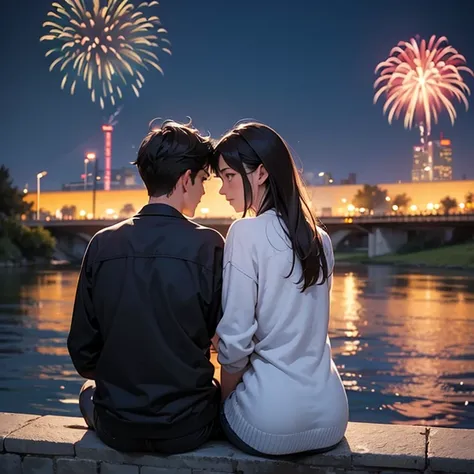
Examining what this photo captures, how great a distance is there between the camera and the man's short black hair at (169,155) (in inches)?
110

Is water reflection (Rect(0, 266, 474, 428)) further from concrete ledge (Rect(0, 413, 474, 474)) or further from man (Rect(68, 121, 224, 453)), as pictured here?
man (Rect(68, 121, 224, 453))

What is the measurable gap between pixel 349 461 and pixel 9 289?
87.0ft

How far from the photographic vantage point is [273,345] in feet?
8.90

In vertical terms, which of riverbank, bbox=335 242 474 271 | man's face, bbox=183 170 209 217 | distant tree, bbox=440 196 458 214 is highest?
distant tree, bbox=440 196 458 214

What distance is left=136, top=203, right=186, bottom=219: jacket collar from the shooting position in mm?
2795

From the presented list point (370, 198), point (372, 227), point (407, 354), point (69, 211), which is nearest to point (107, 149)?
point (69, 211)

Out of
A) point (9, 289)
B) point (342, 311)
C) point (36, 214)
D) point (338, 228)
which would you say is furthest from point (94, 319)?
point (36, 214)

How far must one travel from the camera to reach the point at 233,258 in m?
2.68

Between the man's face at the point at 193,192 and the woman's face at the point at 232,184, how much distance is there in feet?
0.24

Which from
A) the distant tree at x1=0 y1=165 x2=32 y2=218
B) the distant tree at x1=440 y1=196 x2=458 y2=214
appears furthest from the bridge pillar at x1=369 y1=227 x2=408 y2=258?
the distant tree at x1=0 y1=165 x2=32 y2=218

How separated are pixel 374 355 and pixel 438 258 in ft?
127

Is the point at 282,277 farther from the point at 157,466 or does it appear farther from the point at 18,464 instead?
the point at 18,464

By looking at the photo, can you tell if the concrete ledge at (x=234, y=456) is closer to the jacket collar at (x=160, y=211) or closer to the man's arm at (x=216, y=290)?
the man's arm at (x=216, y=290)

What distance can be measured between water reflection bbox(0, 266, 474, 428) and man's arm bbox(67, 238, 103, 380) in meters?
5.67
